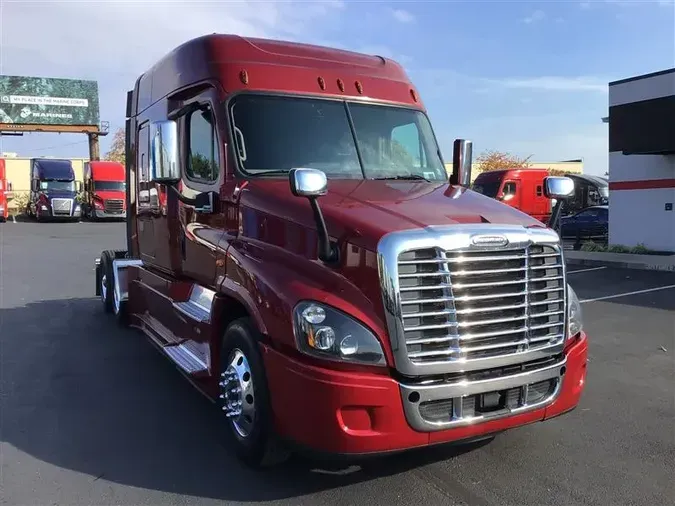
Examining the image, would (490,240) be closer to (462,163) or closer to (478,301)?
(478,301)

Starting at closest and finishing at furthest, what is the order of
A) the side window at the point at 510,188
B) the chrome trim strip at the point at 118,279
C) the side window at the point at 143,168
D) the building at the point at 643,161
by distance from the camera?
1. the side window at the point at 143,168
2. the chrome trim strip at the point at 118,279
3. the building at the point at 643,161
4. the side window at the point at 510,188

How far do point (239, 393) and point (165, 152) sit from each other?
1.91m

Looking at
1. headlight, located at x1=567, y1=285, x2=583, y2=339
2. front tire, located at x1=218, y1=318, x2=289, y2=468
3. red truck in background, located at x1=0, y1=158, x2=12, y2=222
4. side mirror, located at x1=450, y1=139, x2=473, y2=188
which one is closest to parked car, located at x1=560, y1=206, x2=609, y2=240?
side mirror, located at x1=450, y1=139, x2=473, y2=188

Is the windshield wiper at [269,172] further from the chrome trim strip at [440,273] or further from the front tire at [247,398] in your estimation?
the chrome trim strip at [440,273]

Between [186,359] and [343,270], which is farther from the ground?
[343,270]

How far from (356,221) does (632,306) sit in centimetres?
785

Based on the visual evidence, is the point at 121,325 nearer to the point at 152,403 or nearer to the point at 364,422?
the point at 152,403

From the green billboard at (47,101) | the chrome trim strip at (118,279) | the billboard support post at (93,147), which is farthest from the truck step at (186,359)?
the billboard support post at (93,147)

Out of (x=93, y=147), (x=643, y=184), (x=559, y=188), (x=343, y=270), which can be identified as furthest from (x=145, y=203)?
(x=93, y=147)

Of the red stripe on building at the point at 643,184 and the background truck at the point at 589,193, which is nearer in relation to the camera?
the red stripe on building at the point at 643,184

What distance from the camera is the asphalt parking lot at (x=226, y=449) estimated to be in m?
3.85

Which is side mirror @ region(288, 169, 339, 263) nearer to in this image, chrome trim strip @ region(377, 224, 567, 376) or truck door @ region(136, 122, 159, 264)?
chrome trim strip @ region(377, 224, 567, 376)

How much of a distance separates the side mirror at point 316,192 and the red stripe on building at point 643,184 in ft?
55.1

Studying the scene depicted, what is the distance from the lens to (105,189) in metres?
36.2
